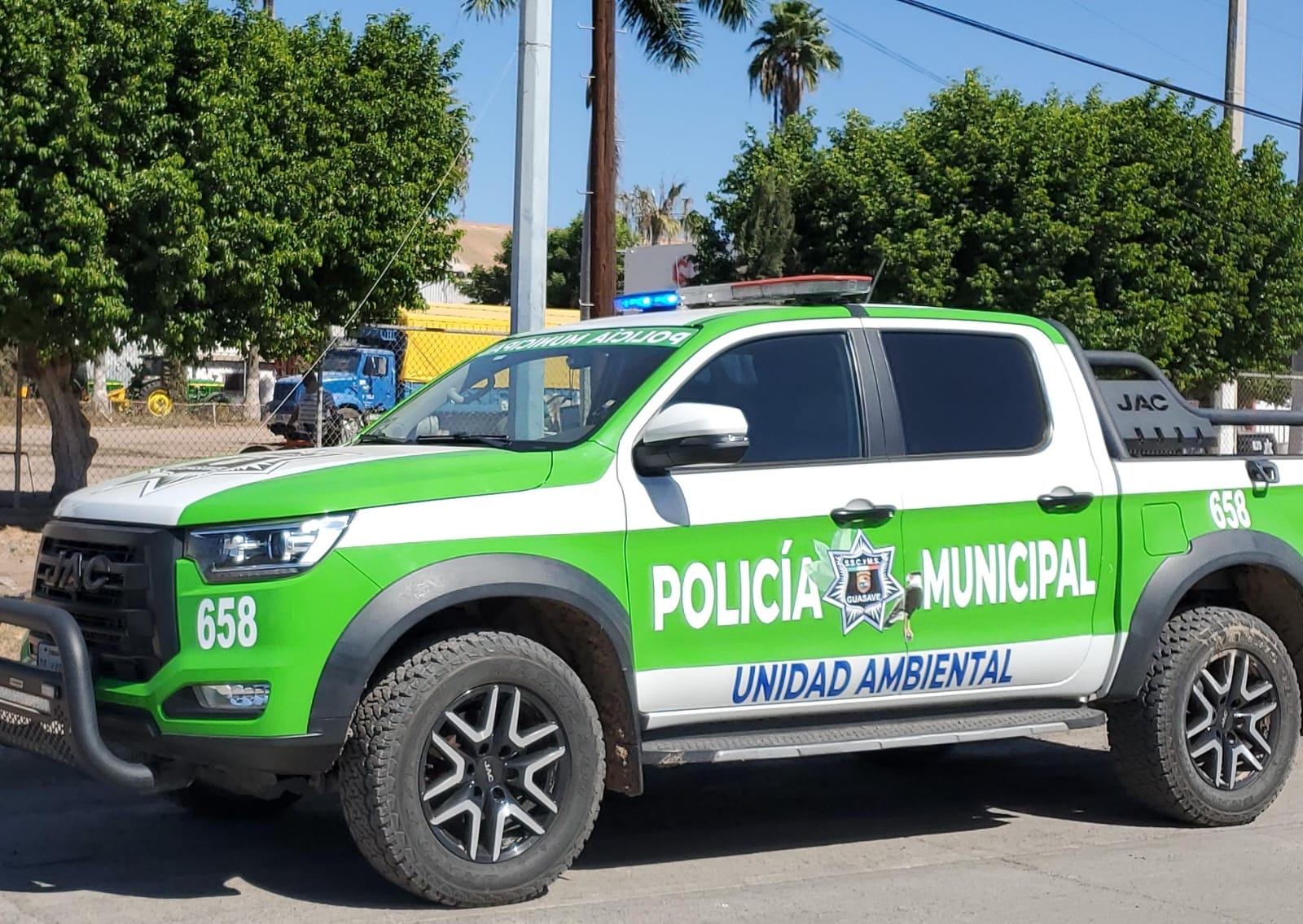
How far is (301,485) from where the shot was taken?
4.93 m

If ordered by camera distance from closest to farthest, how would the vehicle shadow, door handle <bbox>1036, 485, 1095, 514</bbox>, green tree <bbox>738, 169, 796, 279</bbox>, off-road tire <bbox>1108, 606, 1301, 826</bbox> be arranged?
the vehicle shadow → door handle <bbox>1036, 485, 1095, 514</bbox> → off-road tire <bbox>1108, 606, 1301, 826</bbox> → green tree <bbox>738, 169, 796, 279</bbox>

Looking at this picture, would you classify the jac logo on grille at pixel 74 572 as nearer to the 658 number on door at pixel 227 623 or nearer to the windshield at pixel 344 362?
the 658 number on door at pixel 227 623

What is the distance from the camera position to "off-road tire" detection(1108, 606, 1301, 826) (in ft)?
20.9

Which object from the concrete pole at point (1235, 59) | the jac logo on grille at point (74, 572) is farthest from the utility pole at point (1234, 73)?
the jac logo on grille at point (74, 572)

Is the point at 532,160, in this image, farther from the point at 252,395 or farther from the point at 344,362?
the point at 252,395

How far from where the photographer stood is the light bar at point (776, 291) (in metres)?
6.51

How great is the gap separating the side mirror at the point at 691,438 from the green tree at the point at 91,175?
1006 centimetres

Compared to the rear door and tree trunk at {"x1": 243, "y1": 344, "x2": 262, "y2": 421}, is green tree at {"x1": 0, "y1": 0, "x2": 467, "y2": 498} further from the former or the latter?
tree trunk at {"x1": 243, "y1": 344, "x2": 262, "y2": 421}

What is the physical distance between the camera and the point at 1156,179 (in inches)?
1075

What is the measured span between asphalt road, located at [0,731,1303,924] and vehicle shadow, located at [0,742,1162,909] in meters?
0.01

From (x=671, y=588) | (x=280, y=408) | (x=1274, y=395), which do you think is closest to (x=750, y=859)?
(x=671, y=588)

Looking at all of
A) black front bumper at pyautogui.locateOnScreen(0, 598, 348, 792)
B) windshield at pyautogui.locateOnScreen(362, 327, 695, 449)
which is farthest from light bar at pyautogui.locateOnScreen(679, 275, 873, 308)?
black front bumper at pyautogui.locateOnScreen(0, 598, 348, 792)

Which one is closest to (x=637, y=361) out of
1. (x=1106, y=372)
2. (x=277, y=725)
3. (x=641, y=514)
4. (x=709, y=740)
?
(x=641, y=514)

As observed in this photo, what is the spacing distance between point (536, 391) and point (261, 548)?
1.59 metres
